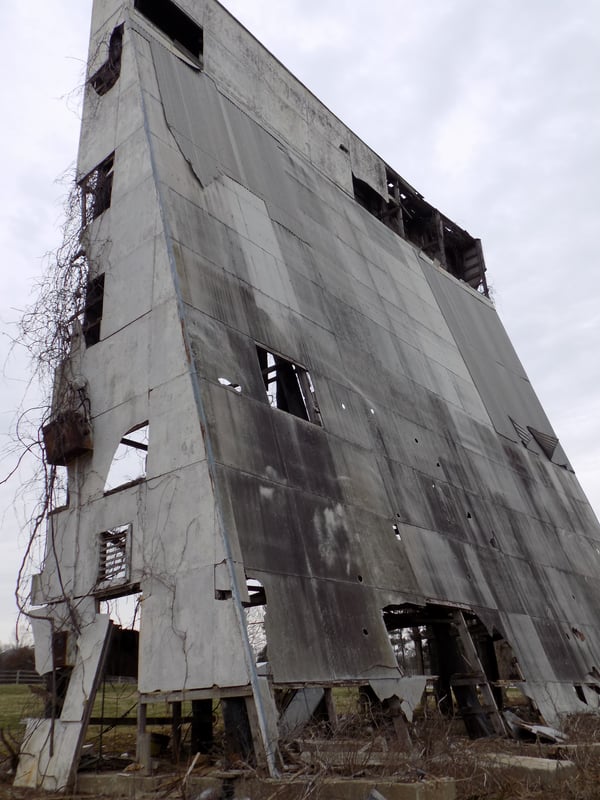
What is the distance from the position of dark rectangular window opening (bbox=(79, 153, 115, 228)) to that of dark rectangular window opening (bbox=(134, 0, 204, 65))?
323 centimetres

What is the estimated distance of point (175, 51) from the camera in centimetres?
1222

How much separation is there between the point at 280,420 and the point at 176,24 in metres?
8.80

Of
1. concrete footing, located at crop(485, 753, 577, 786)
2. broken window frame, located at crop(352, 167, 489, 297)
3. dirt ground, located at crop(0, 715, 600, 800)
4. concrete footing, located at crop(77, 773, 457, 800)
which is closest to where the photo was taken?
concrete footing, located at crop(77, 773, 457, 800)

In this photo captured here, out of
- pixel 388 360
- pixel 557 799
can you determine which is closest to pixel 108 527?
pixel 557 799

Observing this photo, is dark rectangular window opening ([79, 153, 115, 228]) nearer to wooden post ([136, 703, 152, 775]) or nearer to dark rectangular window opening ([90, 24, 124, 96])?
dark rectangular window opening ([90, 24, 124, 96])

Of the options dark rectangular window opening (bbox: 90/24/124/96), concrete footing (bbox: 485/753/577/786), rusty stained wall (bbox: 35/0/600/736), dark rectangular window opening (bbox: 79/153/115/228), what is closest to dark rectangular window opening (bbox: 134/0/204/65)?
rusty stained wall (bbox: 35/0/600/736)

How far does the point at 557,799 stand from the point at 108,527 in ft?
17.4

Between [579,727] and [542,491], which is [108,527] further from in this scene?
[542,491]

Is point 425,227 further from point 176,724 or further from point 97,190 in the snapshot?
point 176,724

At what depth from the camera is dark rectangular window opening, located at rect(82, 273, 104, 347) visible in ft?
33.2

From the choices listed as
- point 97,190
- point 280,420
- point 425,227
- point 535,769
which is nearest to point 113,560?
point 280,420

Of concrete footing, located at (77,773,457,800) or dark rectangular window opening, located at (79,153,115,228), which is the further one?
dark rectangular window opening, located at (79,153,115,228)

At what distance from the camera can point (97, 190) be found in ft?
36.7

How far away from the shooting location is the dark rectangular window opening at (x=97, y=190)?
11086mm
